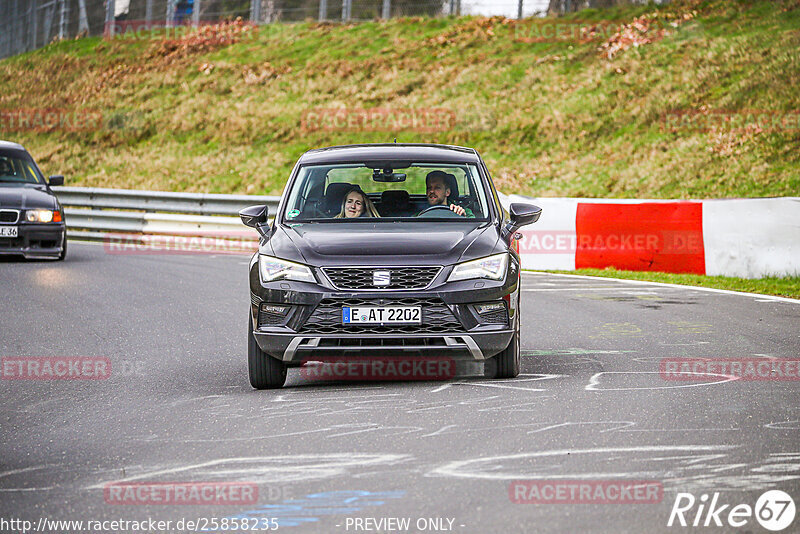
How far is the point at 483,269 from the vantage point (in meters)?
7.59

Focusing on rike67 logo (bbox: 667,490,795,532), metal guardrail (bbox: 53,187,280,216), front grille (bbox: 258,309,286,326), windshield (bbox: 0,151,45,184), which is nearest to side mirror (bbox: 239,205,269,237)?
front grille (bbox: 258,309,286,326)

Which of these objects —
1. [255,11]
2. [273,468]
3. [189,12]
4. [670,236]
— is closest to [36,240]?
[670,236]

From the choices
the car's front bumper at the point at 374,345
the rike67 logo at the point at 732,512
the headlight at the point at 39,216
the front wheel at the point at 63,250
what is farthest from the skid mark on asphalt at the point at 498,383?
the front wheel at the point at 63,250

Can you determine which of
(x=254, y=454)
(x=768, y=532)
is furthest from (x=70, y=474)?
(x=768, y=532)

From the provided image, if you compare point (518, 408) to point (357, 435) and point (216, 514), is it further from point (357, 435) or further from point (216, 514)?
point (216, 514)

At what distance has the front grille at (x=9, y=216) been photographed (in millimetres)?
17312

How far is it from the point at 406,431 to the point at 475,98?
90.9 ft

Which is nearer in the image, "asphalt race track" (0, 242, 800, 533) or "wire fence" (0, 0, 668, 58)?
"asphalt race track" (0, 242, 800, 533)

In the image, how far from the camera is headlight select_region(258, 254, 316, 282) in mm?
7500

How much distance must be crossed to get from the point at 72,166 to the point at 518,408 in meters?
33.1

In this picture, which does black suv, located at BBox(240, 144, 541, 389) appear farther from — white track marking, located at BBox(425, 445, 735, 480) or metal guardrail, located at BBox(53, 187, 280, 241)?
metal guardrail, located at BBox(53, 187, 280, 241)

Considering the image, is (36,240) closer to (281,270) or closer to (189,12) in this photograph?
(281,270)

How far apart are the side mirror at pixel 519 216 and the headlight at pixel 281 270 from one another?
152 cm

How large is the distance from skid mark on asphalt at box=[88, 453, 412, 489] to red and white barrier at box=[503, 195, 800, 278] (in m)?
10.6
